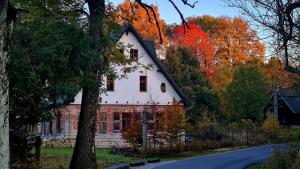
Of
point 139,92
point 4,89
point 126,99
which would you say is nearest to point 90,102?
point 4,89

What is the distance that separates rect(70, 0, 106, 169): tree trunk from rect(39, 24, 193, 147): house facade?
20.8 metres

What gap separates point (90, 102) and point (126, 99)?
899 inches

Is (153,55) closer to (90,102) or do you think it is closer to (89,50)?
Answer: (90,102)

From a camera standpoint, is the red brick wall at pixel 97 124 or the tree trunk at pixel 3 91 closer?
the tree trunk at pixel 3 91

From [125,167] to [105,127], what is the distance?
2049 cm

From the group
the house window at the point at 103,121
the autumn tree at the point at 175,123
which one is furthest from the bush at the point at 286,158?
the house window at the point at 103,121

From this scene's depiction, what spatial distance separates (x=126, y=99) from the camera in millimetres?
40500

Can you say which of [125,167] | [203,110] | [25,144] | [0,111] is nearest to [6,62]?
→ [0,111]

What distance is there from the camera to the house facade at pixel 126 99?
3903 centimetres

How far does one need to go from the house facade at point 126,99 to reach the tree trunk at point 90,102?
2084cm

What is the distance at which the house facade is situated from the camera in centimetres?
3903

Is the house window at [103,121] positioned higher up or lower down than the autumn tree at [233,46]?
lower down

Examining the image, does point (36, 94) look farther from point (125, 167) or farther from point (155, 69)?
point (155, 69)

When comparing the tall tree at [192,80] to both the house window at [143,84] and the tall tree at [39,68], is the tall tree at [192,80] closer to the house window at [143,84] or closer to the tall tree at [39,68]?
the house window at [143,84]
